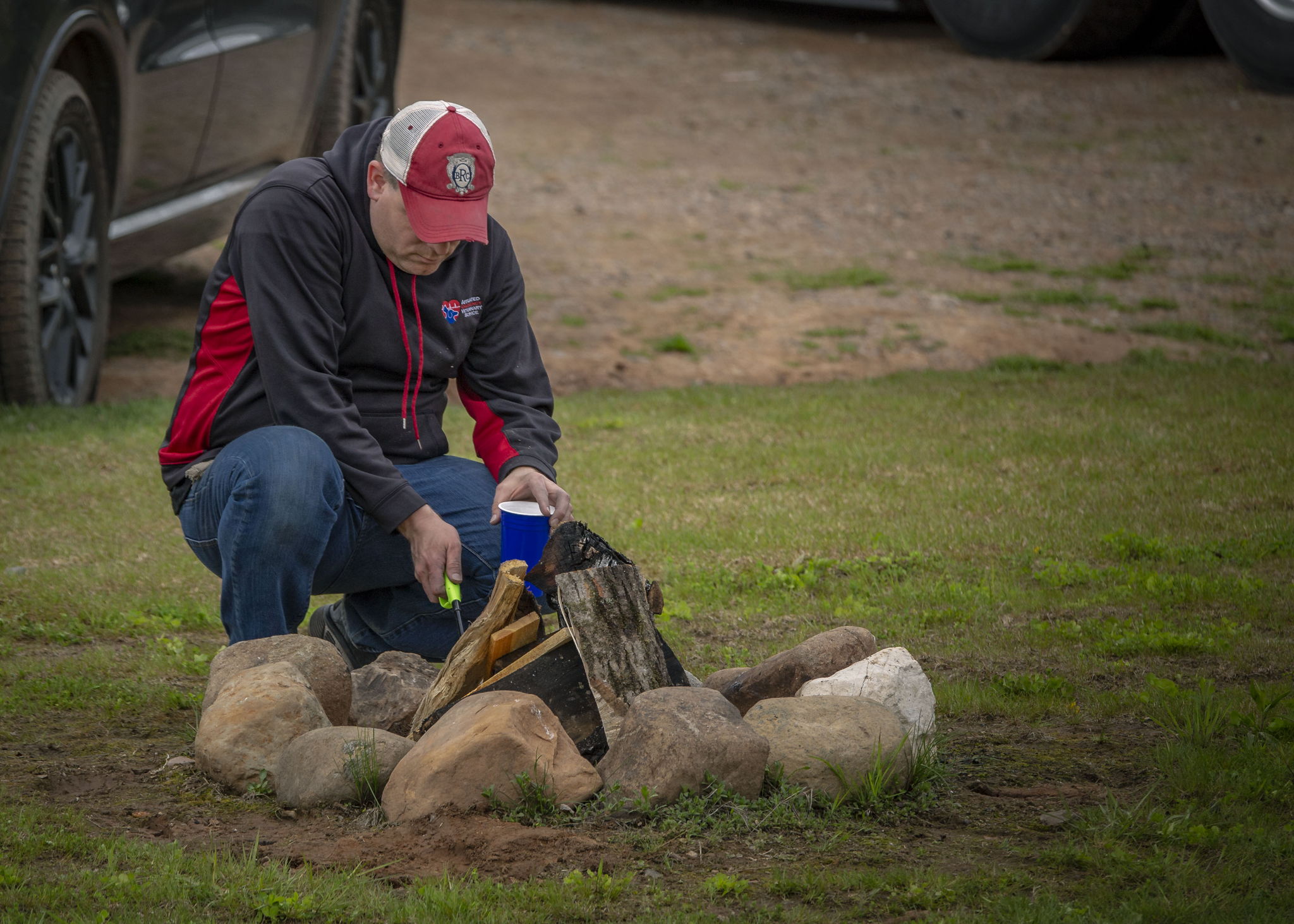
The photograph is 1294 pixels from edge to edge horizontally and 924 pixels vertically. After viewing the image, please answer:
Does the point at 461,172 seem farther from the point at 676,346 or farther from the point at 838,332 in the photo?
the point at 838,332

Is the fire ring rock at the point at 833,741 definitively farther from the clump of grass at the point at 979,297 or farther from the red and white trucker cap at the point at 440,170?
the clump of grass at the point at 979,297

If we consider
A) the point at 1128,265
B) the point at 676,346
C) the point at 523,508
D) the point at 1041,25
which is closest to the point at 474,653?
the point at 523,508

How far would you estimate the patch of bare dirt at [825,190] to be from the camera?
886 cm

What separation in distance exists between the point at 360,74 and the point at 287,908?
8.12 metres

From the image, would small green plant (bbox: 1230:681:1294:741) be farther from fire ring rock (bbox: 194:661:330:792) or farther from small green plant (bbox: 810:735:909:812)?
fire ring rock (bbox: 194:661:330:792)

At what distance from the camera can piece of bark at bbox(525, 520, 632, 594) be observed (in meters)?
3.68

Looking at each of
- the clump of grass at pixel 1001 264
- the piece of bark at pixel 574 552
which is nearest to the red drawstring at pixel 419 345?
the piece of bark at pixel 574 552

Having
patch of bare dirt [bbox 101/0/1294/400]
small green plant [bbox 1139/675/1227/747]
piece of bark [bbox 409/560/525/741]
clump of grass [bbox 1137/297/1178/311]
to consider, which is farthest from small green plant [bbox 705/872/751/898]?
clump of grass [bbox 1137/297/1178/311]

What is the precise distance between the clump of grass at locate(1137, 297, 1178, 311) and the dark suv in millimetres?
5214

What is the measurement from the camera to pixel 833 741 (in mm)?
3324

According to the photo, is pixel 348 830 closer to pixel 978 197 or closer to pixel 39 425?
pixel 39 425

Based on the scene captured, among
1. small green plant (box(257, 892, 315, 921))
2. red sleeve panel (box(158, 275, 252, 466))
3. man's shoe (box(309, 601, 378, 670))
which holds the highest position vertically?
red sleeve panel (box(158, 275, 252, 466))

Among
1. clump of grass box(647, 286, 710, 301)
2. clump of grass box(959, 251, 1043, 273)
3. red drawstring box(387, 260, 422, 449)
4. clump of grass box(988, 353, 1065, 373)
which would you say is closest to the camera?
red drawstring box(387, 260, 422, 449)

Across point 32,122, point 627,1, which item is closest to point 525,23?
point 627,1
